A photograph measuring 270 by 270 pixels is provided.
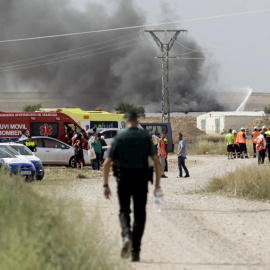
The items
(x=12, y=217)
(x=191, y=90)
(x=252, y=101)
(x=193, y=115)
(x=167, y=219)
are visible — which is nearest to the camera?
(x=12, y=217)

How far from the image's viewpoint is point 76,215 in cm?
612

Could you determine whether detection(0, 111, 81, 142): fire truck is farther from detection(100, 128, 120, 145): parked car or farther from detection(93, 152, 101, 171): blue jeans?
detection(93, 152, 101, 171): blue jeans

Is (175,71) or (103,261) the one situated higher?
(175,71)

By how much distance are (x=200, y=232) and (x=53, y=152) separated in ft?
58.0

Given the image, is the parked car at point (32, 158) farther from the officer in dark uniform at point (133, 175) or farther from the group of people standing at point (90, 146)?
the officer in dark uniform at point (133, 175)

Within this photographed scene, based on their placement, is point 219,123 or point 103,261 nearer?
point 103,261

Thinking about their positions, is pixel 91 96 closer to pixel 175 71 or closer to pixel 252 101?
pixel 175 71

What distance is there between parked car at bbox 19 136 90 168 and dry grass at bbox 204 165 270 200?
11.4 m

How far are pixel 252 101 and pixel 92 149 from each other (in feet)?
422

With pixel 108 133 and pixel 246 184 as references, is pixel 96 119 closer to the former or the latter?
pixel 108 133

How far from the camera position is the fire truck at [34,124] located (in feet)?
105

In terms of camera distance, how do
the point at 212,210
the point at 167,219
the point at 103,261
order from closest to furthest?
the point at 103,261 → the point at 167,219 → the point at 212,210

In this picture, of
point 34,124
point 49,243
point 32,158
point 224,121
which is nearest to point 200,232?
point 49,243

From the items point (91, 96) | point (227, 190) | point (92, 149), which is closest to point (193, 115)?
point (91, 96)
